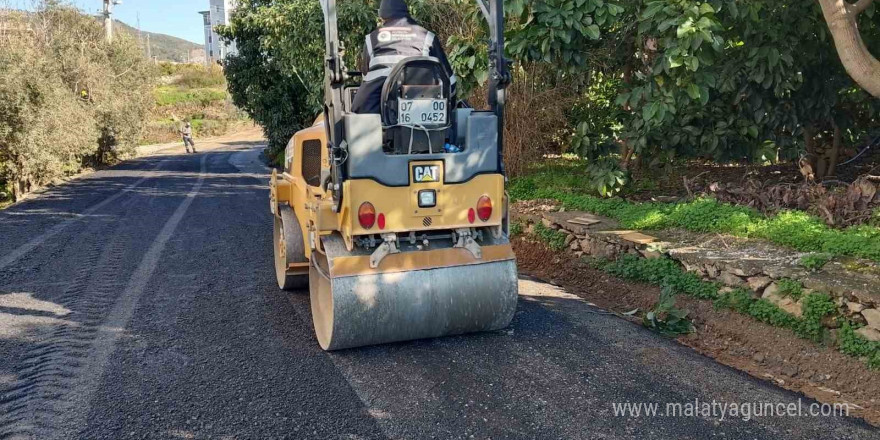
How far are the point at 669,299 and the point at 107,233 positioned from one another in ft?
26.5

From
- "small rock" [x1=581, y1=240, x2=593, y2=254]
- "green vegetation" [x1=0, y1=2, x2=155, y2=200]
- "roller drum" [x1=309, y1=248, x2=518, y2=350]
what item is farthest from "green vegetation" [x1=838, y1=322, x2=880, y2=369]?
"green vegetation" [x1=0, y1=2, x2=155, y2=200]

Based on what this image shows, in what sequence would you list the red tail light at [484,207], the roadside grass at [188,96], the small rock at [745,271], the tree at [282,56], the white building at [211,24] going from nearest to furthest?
the red tail light at [484,207] < the small rock at [745,271] < the tree at [282,56] < the roadside grass at [188,96] < the white building at [211,24]

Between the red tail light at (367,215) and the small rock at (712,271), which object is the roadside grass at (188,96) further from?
the small rock at (712,271)

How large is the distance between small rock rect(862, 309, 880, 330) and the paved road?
3.23 ft

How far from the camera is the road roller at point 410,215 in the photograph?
454 centimetres

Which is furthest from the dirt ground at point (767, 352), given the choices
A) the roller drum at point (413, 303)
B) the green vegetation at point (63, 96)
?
the green vegetation at point (63, 96)

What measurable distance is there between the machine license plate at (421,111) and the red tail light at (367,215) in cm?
67

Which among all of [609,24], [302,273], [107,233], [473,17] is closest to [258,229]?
[107,233]

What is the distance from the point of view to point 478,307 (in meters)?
4.86

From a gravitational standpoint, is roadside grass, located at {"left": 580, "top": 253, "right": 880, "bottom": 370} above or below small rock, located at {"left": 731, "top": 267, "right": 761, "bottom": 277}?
below

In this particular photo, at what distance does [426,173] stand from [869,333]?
3291mm

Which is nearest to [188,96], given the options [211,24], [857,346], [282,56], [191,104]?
[191,104]

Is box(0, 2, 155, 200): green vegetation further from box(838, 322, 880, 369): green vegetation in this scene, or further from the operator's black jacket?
box(838, 322, 880, 369): green vegetation

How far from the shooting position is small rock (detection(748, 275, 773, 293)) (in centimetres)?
535
